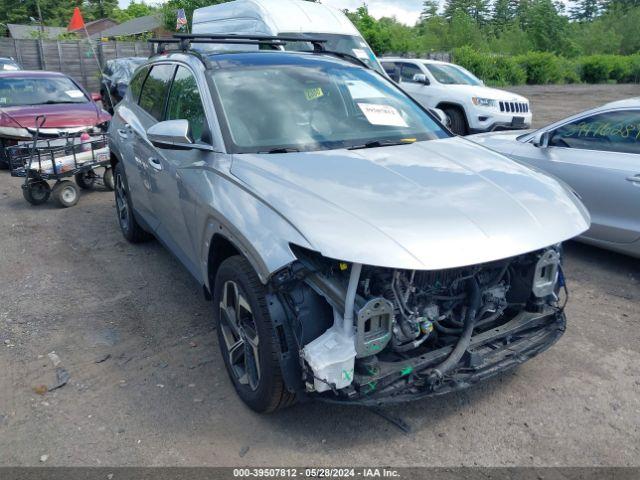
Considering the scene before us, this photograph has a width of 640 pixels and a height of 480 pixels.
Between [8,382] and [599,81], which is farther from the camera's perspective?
[599,81]

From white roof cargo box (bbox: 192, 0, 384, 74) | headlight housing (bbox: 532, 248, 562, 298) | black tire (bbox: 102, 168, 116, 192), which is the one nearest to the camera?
headlight housing (bbox: 532, 248, 562, 298)

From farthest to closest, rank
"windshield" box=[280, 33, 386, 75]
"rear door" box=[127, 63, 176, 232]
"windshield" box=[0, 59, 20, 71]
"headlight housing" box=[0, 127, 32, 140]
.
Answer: "windshield" box=[0, 59, 20, 71]
"windshield" box=[280, 33, 386, 75]
"headlight housing" box=[0, 127, 32, 140]
"rear door" box=[127, 63, 176, 232]

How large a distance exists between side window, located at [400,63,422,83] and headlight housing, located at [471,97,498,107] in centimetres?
193

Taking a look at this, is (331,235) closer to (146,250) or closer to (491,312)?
(491,312)

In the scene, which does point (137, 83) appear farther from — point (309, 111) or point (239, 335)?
point (239, 335)

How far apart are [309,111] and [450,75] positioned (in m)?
10.1

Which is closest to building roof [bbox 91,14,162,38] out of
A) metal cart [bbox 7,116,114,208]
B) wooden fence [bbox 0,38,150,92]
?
wooden fence [bbox 0,38,150,92]

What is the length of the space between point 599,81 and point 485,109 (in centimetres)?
3395

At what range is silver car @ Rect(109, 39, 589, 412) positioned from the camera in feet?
8.67

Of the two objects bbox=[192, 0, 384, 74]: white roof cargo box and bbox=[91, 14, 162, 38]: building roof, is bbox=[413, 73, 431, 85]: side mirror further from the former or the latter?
bbox=[91, 14, 162, 38]: building roof

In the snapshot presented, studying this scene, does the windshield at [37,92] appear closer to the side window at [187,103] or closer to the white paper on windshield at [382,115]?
the side window at [187,103]

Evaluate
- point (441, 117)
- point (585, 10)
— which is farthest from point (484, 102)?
point (585, 10)

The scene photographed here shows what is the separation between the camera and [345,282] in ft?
8.84

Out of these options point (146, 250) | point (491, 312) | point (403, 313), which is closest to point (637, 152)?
point (491, 312)
